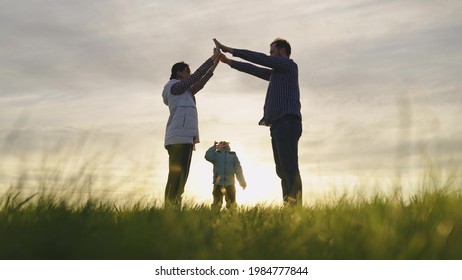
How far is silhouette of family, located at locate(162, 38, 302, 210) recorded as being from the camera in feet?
24.9

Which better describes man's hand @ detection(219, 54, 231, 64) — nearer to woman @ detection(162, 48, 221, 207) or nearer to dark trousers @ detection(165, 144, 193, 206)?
woman @ detection(162, 48, 221, 207)

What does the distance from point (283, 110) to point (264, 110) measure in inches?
20.3

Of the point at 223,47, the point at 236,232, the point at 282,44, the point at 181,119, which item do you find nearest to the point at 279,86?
the point at 282,44

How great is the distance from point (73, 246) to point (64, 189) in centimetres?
127

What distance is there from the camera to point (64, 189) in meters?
5.21

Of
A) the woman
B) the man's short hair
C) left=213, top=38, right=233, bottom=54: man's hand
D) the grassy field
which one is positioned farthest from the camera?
the man's short hair

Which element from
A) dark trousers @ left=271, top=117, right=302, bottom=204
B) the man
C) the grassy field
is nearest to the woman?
the man

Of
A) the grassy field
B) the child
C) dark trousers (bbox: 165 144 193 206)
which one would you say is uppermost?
the child

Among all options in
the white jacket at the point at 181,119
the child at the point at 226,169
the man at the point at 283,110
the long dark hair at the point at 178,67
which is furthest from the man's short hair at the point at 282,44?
the child at the point at 226,169

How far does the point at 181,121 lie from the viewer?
26.7ft

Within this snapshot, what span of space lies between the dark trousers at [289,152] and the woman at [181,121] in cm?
127

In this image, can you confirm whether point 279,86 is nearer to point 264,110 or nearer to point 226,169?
point 264,110

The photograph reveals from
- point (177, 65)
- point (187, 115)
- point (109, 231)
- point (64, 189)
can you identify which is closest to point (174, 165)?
point (187, 115)
